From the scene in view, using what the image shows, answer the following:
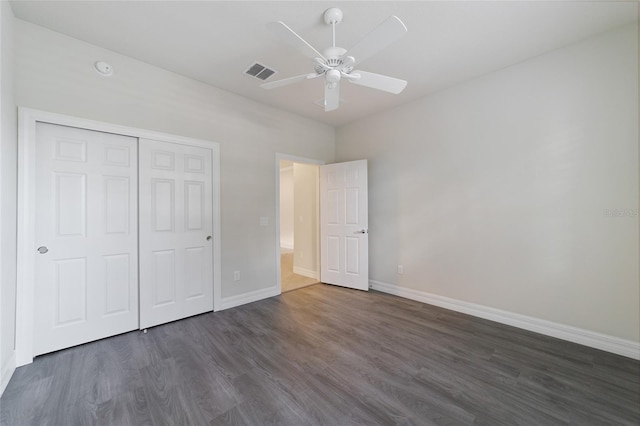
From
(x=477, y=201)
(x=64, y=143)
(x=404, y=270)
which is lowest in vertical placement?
(x=404, y=270)

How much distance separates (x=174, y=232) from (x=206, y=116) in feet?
4.89

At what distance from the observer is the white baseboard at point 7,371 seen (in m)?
1.79

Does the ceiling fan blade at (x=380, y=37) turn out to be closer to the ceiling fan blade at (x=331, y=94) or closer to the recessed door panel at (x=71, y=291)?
the ceiling fan blade at (x=331, y=94)

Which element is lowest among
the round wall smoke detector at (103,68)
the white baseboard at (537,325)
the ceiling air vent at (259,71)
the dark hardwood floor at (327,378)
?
the dark hardwood floor at (327,378)

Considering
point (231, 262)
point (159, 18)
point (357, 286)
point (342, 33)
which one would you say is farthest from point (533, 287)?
point (159, 18)

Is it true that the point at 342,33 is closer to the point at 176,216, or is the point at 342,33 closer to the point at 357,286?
the point at 176,216

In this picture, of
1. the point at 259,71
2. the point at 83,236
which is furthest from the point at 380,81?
the point at 83,236

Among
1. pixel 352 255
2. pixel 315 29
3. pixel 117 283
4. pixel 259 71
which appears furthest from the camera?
pixel 352 255

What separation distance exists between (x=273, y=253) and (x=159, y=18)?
9.52 feet

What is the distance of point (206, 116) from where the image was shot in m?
3.19

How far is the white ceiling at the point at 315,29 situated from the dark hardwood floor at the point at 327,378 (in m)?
2.87

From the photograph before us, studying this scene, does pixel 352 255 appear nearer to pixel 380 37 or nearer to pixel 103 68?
pixel 380 37

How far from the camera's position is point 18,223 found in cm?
210

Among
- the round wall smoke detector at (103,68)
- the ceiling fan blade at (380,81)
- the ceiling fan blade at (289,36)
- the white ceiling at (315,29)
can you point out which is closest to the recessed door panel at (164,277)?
the round wall smoke detector at (103,68)
